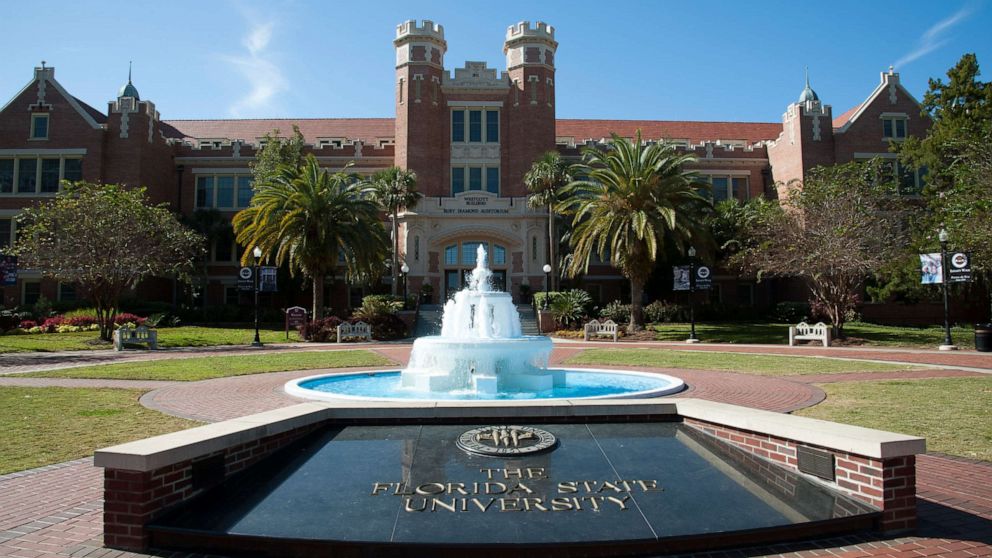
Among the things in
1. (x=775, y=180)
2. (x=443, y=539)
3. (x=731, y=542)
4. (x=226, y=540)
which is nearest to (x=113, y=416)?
(x=226, y=540)

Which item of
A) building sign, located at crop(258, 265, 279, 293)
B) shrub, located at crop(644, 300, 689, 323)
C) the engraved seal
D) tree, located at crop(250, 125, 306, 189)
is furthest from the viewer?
tree, located at crop(250, 125, 306, 189)

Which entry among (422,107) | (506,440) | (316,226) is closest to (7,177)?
(316,226)

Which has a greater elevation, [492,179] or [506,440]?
[492,179]

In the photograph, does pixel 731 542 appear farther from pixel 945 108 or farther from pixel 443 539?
pixel 945 108

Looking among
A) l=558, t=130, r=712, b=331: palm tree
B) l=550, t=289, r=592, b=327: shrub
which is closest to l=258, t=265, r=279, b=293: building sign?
l=550, t=289, r=592, b=327: shrub

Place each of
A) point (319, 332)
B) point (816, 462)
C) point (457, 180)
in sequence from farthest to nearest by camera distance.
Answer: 1. point (457, 180)
2. point (319, 332)
3. point (816, 462)

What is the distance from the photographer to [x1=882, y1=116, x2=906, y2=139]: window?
41656 millimetres

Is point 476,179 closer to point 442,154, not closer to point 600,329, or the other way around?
point 442,154

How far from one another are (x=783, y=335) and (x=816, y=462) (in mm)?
26641

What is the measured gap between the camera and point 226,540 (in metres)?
4.23

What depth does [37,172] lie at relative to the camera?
3947cm

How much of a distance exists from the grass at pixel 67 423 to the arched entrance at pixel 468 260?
94.2 feet

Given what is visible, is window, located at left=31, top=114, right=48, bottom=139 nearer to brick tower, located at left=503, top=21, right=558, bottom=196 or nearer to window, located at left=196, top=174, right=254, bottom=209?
window, located at left=196, top=174, right=254, bottom=209

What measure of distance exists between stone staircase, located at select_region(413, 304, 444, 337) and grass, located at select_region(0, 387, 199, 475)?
19.7 meters
